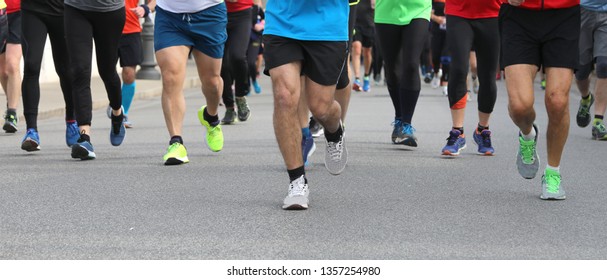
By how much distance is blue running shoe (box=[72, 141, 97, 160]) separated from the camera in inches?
375

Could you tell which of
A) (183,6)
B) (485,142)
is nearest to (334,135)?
(183,6)

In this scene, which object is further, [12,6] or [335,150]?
[12,6]

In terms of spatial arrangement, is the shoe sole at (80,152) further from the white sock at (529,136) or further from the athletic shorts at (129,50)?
the white sock at (529,136)

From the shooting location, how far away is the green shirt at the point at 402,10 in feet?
34.1

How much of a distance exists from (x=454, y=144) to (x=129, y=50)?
3.74 meters

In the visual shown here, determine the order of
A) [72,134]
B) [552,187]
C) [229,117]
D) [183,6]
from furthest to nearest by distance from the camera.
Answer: [229,117] < [72,134] < [183,6] < [552,187]

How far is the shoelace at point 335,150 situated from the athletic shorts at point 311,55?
82cm

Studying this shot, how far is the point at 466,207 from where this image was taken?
716cm

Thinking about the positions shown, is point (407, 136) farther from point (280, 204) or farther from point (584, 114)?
point (280, 204)

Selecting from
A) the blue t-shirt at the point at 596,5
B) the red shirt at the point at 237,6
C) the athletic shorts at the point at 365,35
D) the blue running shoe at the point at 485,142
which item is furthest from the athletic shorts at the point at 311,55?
the athletic shorts at the point at 365,35

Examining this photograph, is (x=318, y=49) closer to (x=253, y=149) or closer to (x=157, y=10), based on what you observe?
(x=157, y=10)

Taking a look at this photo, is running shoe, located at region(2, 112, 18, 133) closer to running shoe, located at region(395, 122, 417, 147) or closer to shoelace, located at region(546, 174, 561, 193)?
running shoe, located at region(395, 122, 417, 147)

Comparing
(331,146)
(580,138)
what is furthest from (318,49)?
(580,138)

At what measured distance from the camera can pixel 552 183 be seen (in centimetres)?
748
